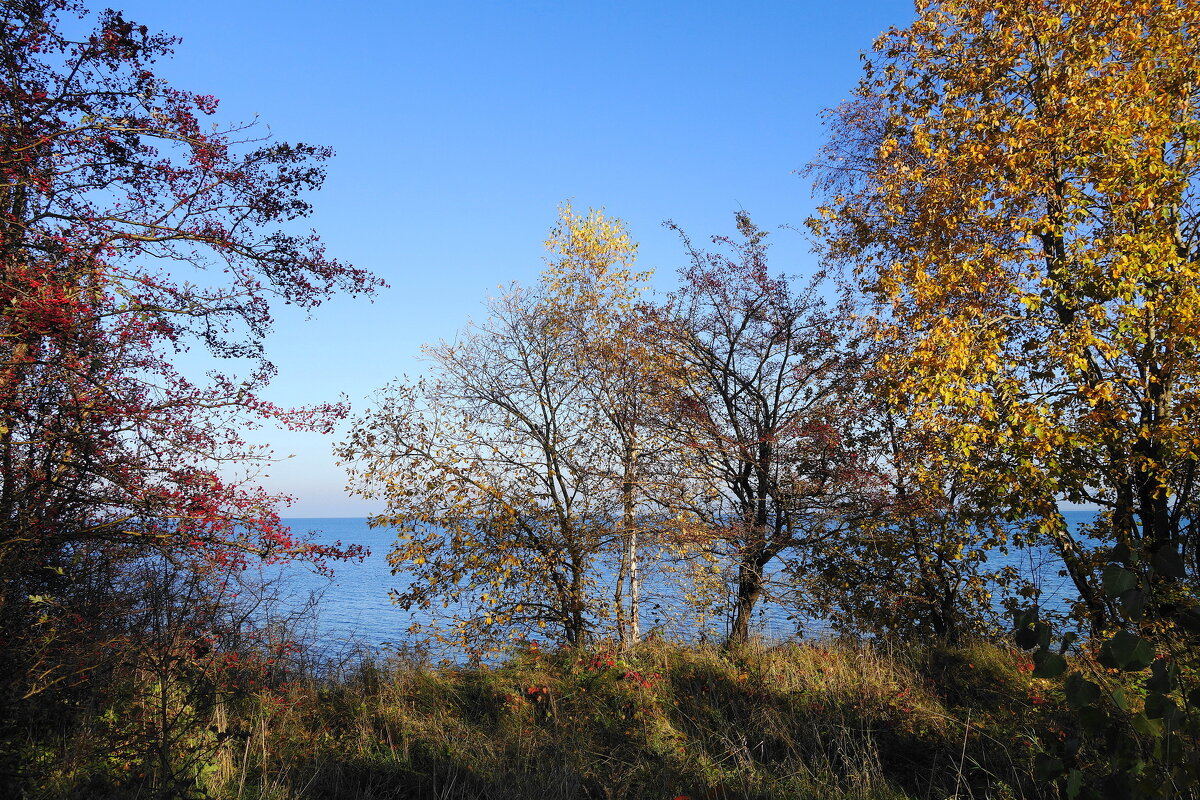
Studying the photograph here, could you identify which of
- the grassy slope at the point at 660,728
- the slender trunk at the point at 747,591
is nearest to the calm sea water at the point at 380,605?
the slender trunk at the point at 747,591

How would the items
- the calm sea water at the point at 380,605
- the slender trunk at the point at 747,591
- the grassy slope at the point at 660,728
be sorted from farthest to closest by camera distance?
the slender trunk at the point at 747,591, the calm sea water at the point at 380,605, the grassy slope at the point at 660,728

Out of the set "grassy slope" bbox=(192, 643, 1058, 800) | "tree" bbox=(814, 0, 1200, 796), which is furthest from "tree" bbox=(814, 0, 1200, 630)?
"grassy slope" bbox=(192, 643, 1058, 800)

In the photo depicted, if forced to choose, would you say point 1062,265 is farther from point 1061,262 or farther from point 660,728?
point 660,728

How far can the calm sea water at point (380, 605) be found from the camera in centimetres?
1050

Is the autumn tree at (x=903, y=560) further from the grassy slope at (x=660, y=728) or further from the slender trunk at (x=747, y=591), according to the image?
the grassy slope at (x=660, y=728)

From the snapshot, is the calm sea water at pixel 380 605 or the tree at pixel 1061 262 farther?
the calm sea water at pixel 380 605

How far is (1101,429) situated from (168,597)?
967 centimetres

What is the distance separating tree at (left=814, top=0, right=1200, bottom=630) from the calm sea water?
Result: 137 centimetres

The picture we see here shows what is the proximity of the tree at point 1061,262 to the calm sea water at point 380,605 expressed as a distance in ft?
4.49

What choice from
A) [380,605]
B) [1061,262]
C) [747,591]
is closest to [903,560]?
[747,591]

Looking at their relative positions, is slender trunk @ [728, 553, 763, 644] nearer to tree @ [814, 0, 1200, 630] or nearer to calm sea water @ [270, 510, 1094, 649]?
calm sea water @ [270, 510, 1094, 649]

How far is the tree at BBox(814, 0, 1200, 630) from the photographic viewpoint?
797 cm

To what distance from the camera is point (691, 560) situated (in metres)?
11.5

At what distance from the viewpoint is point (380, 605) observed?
29203 mm
